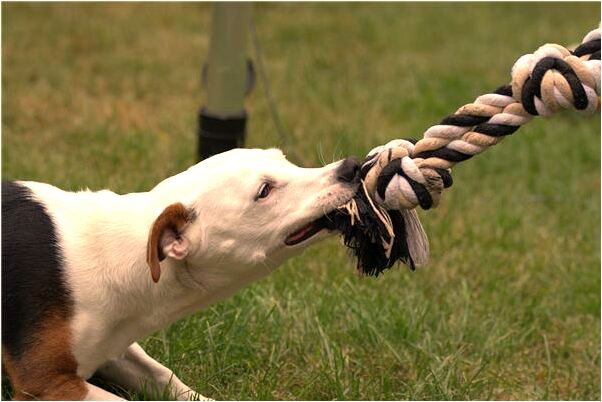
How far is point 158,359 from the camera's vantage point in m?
4.02

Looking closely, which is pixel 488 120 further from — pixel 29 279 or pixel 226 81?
pixel 226 81

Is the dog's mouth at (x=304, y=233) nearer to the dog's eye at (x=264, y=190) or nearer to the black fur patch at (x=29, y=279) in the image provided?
the dog's eye at (x=264, y=190)

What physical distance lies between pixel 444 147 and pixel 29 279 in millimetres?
1362

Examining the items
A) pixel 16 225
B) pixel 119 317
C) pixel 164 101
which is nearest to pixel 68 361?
pixel 119 317

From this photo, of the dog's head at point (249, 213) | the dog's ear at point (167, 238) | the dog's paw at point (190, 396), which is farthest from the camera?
the dog's paw at point (190, 396)

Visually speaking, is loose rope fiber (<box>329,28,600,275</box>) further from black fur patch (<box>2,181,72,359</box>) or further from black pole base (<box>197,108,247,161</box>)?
black pole base (<box>197,108,247,161</box>)

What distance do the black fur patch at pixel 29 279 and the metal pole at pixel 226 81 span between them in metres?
2.43

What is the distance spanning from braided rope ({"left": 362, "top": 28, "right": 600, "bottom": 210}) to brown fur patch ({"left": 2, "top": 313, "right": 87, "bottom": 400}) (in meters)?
1.07

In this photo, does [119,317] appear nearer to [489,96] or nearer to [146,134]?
[489,96]

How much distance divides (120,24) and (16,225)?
5.47 m

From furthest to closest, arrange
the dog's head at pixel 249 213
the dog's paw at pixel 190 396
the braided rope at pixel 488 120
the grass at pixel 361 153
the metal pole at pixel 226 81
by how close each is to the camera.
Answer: the metal pole at pixel 226 81 → the grass at pixel 361 153 → the dog's paw at pixel 190 396 → the dog's head at pixel 249 213 → the braided rope at pixel 488 120

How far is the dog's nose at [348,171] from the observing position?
11.1 ft

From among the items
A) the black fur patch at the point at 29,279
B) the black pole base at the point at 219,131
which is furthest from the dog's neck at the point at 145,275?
the black pole base at the point at 219,131

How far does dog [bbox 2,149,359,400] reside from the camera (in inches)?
133
